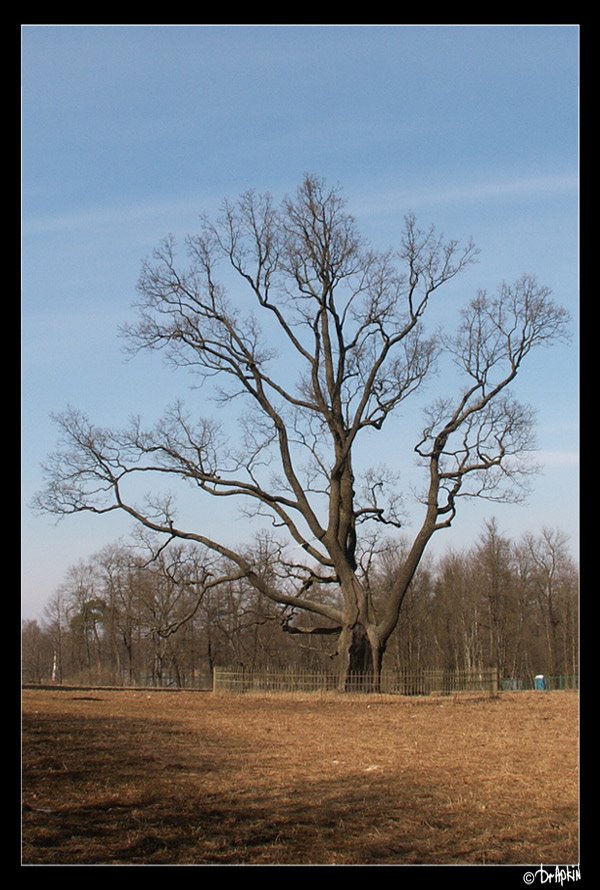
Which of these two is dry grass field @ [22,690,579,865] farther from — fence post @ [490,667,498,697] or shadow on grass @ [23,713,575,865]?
fence post @ [490,667,498,697]

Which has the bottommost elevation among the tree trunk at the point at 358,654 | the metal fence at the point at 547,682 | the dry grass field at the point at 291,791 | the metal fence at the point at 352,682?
the metal fence at the point at 547,682

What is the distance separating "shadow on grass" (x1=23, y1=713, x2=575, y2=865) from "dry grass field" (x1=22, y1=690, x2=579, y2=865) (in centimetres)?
2

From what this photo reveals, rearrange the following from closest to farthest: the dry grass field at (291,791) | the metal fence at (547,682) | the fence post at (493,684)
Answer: the dry grass field at (291,791) → the fence post at (493,684) → the metal fence at (547,682)

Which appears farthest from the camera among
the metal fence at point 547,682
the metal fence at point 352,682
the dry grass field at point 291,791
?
the metal fence at point 547,682

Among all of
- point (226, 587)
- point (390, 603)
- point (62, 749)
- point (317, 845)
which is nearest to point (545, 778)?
point (317, 845)

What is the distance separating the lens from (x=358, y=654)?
96.7 feet

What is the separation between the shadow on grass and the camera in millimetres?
7219

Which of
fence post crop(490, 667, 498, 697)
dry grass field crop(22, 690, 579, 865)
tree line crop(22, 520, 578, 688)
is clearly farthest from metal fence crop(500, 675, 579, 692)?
dry grass field crop(22, 690, 579, 865)

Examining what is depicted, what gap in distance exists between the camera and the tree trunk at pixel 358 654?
28.8 m

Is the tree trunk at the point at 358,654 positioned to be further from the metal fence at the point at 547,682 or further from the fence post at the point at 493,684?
the metal fence at the point at 547,682

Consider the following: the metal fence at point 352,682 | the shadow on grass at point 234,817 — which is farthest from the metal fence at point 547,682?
the shadow on grass at point 234,817

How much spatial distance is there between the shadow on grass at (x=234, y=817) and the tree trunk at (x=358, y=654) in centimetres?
1716
